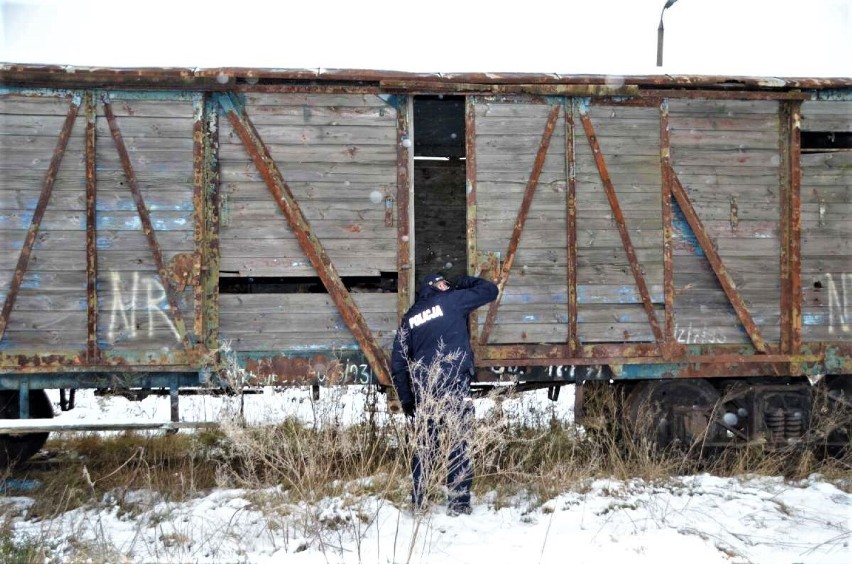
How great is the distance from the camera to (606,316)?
5.41 m

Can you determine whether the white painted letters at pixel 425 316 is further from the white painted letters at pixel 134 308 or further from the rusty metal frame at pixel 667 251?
the rusty metal frame at pixel 667 251

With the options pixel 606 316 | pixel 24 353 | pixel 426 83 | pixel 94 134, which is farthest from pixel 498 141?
pixel 24 353

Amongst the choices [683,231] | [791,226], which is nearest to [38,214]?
[683,231]

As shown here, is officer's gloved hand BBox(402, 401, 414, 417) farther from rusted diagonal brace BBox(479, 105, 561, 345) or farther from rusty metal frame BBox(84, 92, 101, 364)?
rusty metal frame BBox(84, 92, 101, 364)

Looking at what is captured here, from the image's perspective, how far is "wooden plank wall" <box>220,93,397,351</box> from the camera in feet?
17.0

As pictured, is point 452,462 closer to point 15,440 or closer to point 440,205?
point 15,440

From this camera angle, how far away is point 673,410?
5633 millimetres

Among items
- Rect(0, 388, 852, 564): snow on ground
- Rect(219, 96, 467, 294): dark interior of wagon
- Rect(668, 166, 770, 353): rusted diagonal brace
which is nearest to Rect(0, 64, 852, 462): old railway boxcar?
Rect(668, 166, 770, 353): rusted diagonal brace

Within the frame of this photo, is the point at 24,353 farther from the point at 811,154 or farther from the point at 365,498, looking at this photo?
the point at 811,154

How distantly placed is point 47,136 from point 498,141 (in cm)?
392

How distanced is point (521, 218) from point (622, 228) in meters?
0.94

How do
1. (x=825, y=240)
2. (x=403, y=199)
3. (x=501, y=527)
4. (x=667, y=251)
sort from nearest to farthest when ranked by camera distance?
1. (x=501, y=527)
2. (x=403, y=199)
3. (x=667, y=251)
4. (x=825, y=240)

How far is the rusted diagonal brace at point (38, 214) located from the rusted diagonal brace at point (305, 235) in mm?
1277

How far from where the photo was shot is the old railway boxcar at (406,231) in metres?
5.04
